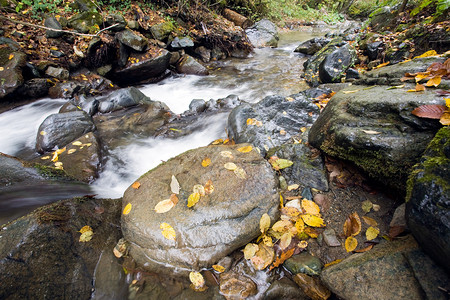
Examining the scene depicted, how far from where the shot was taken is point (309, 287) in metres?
1.87

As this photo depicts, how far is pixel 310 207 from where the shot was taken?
2.47 m

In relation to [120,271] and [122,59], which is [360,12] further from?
[120,271]

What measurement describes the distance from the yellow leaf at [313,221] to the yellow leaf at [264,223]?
44 centimetres

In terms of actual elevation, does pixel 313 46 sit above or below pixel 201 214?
above

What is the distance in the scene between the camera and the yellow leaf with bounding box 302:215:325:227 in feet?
7.55

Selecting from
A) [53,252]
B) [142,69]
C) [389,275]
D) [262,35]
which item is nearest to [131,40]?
[142,69]

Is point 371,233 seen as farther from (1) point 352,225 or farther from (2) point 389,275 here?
(2) point 389,275

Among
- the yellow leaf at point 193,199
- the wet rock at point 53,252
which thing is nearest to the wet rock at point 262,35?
the yellow leaf at point 193,199

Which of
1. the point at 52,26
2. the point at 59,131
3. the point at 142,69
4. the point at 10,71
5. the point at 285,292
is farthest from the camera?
the point at 142,69

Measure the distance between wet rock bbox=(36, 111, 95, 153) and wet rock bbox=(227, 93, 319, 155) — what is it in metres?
3.40

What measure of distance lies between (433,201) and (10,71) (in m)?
8.98

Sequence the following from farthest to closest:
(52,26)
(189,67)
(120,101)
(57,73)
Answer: (189,67) → (52,26) → (57,73) → (120,101)

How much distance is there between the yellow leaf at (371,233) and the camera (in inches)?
81.7

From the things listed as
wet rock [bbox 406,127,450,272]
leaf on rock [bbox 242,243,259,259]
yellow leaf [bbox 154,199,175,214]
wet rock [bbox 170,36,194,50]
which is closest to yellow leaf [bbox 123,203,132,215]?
yellow leaf [bbox 154,199,175,214]
